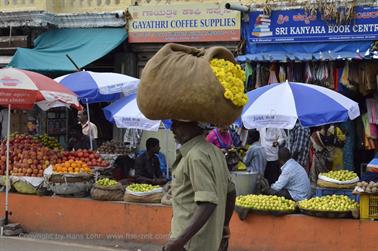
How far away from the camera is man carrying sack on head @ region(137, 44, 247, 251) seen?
132 inches

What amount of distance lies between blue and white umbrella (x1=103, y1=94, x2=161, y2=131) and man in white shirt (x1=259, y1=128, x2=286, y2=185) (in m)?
2.20

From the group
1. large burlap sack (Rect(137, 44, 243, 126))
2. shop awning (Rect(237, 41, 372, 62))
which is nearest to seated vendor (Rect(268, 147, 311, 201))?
shop awning (Rect(237, 41, 372, 62))

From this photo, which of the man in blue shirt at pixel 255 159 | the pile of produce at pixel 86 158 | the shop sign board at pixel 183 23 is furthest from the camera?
the shop sign board at pixel 183 23

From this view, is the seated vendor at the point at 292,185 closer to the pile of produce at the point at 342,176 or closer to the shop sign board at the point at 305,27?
the pile of produce at the point at 342,176

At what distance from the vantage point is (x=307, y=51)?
36.2ft

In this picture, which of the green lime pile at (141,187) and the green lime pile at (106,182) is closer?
the green lime pile at (141,187)

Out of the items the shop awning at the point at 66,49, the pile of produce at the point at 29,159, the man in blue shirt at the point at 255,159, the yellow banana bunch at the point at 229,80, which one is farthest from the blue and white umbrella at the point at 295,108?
the shop awning at the point at 66,49

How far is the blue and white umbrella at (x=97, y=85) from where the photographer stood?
9961 mm

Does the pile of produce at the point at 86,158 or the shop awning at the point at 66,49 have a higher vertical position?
the shop awning at the point at 66,49

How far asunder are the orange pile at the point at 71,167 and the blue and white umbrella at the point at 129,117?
801mm

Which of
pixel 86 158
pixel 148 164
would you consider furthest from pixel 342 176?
pixel 86 158

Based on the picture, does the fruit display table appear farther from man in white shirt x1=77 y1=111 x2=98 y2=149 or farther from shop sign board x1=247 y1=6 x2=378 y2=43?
shop sign board x1=247 y1=6 x2=378 y2=43

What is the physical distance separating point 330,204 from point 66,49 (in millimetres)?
7586

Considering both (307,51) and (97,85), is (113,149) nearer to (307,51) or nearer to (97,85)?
(97,85)
